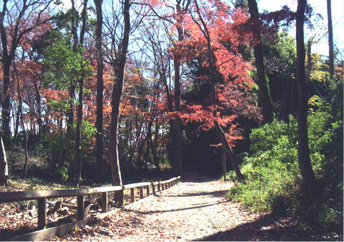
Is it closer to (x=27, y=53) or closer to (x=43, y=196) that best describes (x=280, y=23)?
(x=43, y=196)

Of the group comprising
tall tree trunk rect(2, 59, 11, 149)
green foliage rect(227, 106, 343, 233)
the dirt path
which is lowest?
the dirt path

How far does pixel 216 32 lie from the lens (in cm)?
1423

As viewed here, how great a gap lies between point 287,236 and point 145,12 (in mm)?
13123

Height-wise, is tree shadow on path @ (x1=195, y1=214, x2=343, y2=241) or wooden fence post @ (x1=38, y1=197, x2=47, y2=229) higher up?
wooden fence post @ (x1=38, y1=197, x2=47, y2=229)

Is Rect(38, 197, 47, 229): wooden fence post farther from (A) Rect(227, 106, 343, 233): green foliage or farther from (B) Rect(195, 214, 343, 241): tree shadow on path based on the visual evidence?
(A) Rect(227, 106, 343, 233): green foliage

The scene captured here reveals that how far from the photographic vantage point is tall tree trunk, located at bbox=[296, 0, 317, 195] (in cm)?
641

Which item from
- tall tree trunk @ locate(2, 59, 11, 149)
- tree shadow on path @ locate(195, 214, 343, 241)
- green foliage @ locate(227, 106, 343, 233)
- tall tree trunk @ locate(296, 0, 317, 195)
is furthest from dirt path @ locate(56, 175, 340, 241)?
tall tree trunk @ locate(2, 59, 11, 149)

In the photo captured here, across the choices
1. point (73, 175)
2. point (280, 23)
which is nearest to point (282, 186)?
point (280, 23)

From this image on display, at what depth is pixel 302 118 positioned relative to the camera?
6.62 meters

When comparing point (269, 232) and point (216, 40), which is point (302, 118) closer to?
point (269, 232)

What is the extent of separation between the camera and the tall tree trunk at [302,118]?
6414mm

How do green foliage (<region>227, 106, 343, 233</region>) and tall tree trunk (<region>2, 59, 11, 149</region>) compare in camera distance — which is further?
tall tree trunk (<region>2, 59, 11, 149</region>)

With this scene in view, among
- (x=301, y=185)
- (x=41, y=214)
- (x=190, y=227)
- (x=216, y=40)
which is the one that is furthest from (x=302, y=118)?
(x=216, y=40)

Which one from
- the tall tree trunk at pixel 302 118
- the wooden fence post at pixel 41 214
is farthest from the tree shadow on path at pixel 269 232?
the wooden fence post at pixel 41 214
